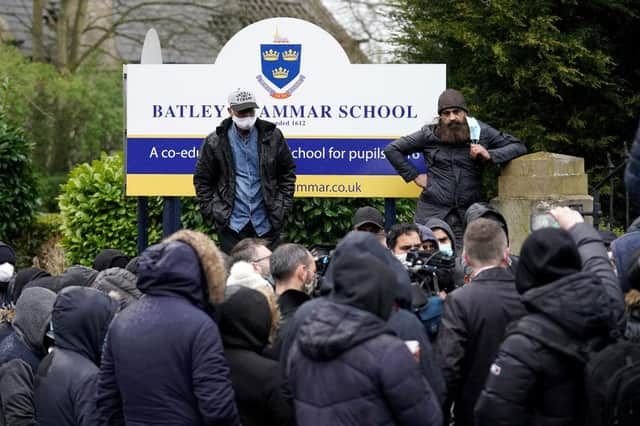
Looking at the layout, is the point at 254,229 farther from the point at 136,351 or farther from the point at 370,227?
the point at 136,351

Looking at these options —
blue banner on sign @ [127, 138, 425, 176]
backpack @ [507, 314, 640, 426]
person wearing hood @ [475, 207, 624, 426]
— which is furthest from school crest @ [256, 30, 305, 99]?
backpack @ [507, 314, 640, 426]

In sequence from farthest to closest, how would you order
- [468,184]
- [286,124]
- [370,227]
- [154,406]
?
Answer: [286,124]
[468,184]
[370,227]
[154,406]

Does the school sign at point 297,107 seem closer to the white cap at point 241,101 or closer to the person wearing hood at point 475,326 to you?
the white cap at point 241,101

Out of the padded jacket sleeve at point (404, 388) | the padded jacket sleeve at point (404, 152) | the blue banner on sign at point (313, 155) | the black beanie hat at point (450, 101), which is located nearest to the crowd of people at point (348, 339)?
the padded jacket sleeve at point (404, 388)

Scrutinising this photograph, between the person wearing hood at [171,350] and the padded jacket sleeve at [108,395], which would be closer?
the person wearing hood at [171,350]

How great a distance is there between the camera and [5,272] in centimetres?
845

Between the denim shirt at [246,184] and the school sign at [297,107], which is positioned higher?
the school sign at [297,107]

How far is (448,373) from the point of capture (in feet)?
17.3

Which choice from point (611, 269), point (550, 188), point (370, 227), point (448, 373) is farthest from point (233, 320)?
point (550, 188)

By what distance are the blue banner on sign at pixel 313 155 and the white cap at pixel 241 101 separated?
1.10 meters

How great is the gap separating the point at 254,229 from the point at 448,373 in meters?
3.90

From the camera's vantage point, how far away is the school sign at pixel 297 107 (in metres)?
9.74

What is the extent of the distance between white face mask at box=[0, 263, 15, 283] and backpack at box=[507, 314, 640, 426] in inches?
191

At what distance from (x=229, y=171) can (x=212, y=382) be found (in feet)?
13.3
